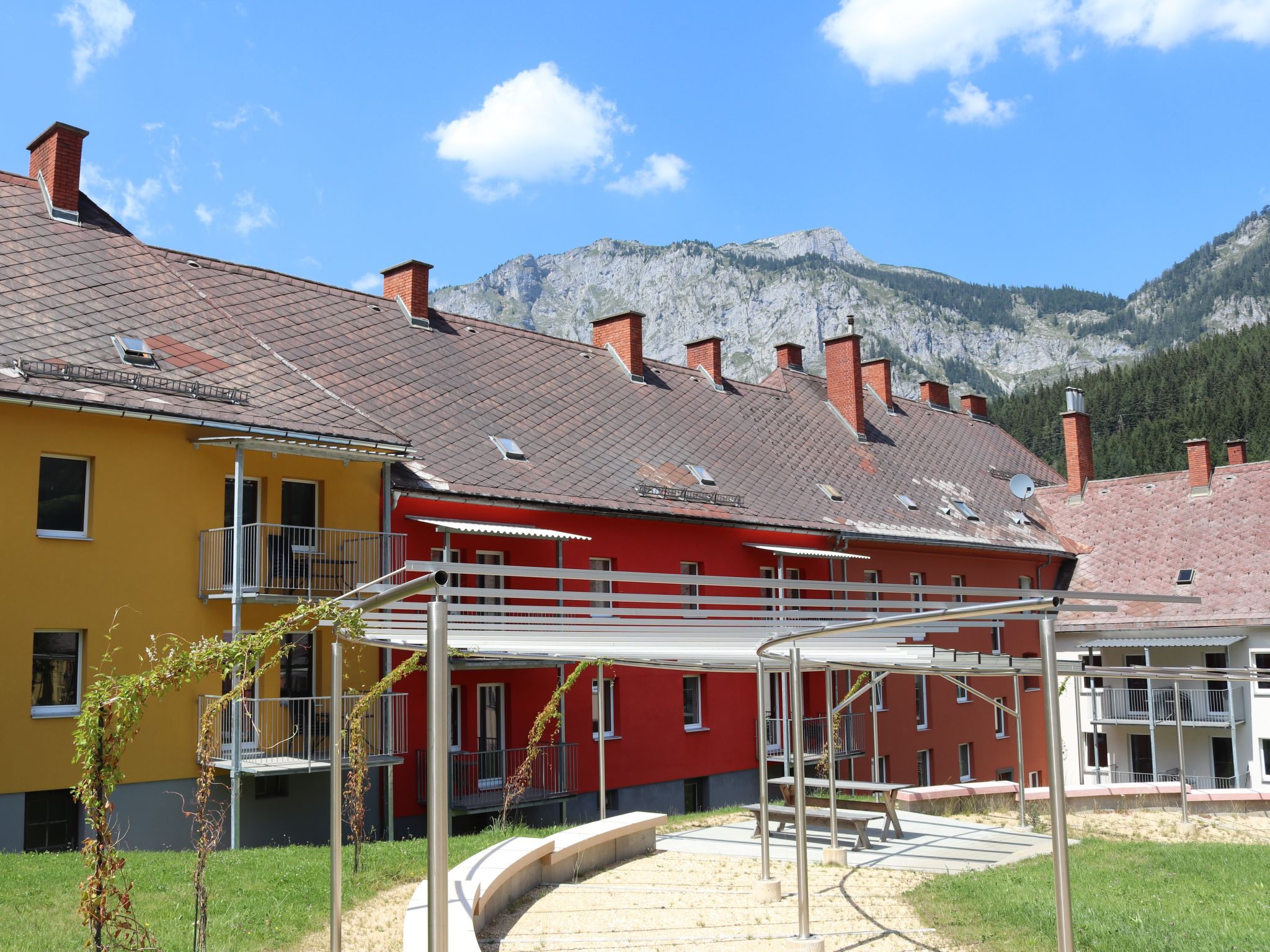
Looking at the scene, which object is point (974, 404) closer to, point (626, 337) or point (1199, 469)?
point (1199, 469)

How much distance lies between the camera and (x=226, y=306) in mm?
22234

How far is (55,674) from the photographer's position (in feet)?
53.8

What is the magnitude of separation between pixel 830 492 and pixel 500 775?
13009mm

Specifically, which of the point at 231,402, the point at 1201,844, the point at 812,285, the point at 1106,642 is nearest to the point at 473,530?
the point at 231,402

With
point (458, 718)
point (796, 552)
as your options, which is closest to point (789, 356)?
point (796, 552)

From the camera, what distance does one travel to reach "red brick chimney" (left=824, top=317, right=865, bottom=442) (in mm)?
35781

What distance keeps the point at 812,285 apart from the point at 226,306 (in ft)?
588

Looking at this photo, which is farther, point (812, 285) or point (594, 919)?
point (812, 285)

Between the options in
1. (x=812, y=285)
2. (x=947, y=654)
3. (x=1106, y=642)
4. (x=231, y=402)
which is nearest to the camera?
(x=947, y=654)

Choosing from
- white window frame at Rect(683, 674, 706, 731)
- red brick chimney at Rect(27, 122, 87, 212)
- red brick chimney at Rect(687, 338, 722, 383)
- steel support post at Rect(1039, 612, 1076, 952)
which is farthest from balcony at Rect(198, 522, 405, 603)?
red brick chimney at Rect(687, 338, 722, 383)

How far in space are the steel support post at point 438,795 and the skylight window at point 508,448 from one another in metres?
17.4

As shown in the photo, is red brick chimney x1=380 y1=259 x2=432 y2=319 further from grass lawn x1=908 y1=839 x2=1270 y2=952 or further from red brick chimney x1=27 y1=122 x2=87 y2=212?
grass lawn x1=908 y1=839 x2=1270 y2=952

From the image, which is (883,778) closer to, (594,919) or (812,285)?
(594,919)

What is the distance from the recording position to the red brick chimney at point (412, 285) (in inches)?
1031
